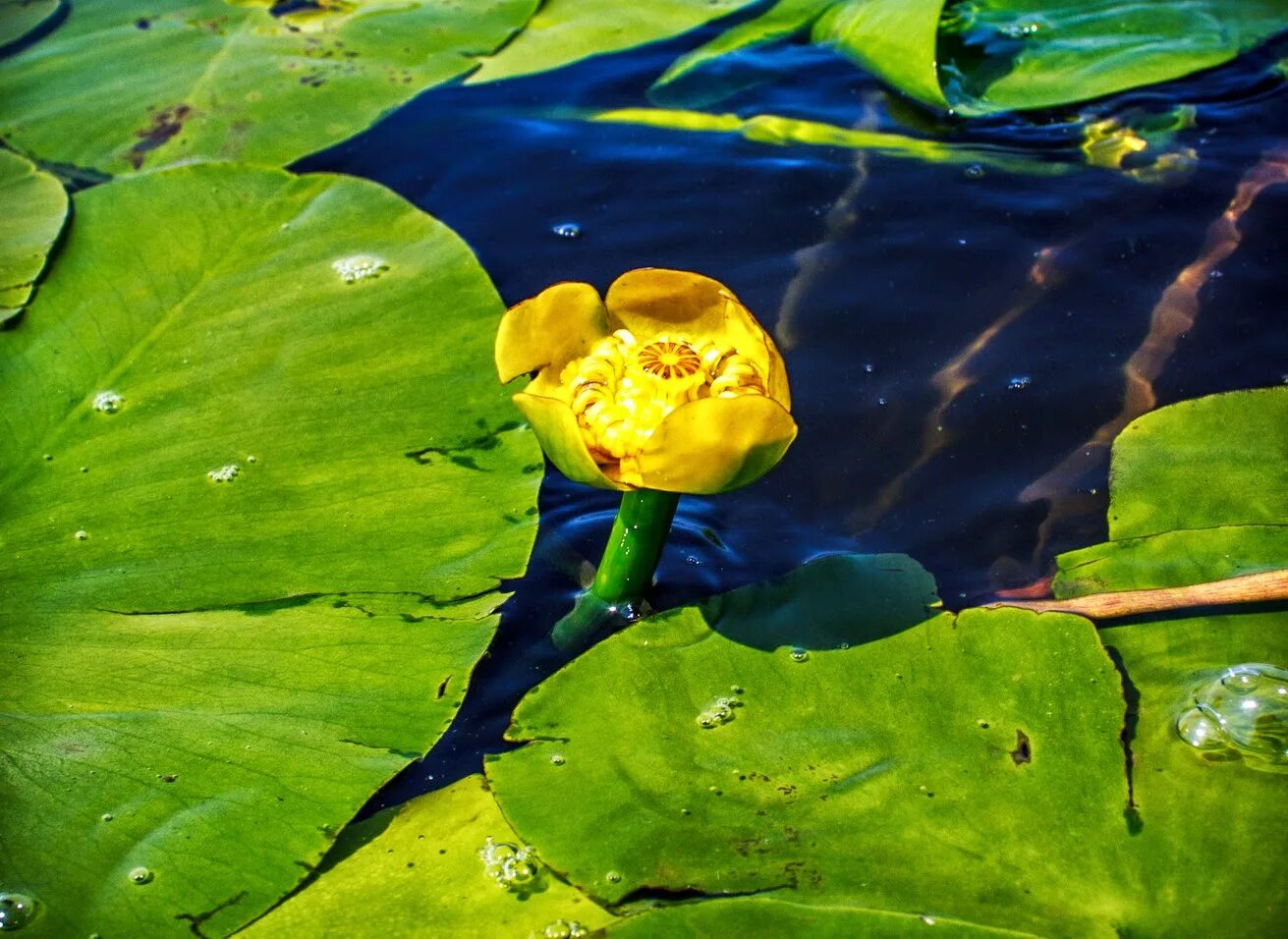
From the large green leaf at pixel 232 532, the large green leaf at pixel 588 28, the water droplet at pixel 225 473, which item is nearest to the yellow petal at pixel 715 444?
the large green leaf at pixel 232 532

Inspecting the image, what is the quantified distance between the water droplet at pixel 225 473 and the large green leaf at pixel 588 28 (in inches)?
69.9

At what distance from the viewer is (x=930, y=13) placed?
301 centimetres

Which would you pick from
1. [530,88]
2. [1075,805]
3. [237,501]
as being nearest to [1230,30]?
[530,88]

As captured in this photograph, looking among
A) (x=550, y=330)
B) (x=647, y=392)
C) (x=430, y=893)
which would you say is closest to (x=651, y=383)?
(x=647, y=392)

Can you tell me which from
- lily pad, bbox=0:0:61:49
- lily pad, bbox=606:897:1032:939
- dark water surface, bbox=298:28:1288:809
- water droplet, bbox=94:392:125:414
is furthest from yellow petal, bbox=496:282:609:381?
lily pad, bbox=0:0:61:49

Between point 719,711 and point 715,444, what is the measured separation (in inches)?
15.6

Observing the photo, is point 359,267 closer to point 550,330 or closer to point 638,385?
point 550,330

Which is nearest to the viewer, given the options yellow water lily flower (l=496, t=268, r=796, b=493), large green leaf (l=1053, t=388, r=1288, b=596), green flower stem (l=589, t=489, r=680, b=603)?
yellow water lily flower (l=496, t=268, r=796, b=493)

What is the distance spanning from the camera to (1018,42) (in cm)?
321

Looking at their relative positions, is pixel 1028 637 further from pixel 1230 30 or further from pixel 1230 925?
pixel 1230 30

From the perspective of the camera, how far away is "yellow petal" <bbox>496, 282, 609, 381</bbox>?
4.95 feet

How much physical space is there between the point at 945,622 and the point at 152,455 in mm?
1236

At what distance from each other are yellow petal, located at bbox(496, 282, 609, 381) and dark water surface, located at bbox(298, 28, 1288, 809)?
465 millimetres

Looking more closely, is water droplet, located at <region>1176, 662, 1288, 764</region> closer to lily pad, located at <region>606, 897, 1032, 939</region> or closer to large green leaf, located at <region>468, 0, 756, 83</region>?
lily pad, located at <region>606, 897, 1032, 939</region>
